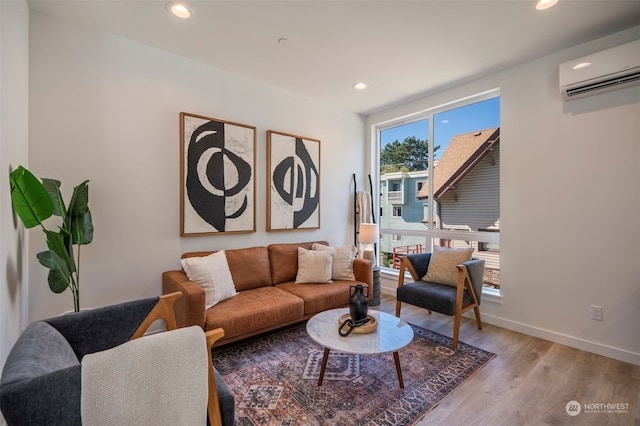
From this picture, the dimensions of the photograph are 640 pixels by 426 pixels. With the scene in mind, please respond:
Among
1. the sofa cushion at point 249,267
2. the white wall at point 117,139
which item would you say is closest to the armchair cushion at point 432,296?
the sofa cushion at point 249,267

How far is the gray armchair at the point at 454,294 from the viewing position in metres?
2.65

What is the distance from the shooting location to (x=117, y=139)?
8.27ft

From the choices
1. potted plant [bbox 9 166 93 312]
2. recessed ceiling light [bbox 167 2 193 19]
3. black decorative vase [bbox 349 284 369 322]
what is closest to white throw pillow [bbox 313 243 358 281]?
black decorative vase [bbox 349 284 369 322]

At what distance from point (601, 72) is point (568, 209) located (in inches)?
45.8

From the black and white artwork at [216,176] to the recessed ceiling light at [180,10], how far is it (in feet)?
2.84

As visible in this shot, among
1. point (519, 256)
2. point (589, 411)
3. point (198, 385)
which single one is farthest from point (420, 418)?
point (519, 256)

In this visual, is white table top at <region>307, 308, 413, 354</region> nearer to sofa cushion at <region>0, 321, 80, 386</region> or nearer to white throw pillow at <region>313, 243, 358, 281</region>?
white throw pillow at <region>313, 243, 358, 281</region>

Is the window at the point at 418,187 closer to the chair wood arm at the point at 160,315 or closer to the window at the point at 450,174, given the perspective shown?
the window at the point at 450,174

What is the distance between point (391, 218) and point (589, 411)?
2926 mm

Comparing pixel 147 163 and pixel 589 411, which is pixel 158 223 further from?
pixel 589 411

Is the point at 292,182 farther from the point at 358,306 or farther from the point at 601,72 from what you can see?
the point at 601,72

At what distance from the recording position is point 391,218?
4.41 metres

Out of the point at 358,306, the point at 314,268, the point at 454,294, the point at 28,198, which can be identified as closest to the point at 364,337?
the point at 358,306

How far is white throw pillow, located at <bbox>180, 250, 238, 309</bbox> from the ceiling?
6.42ft
